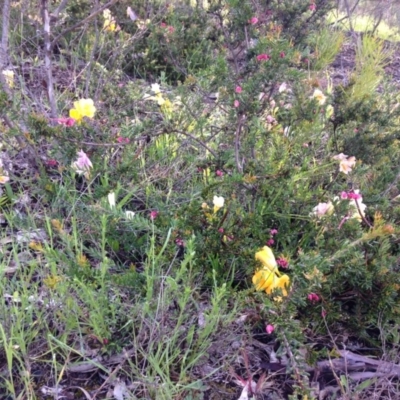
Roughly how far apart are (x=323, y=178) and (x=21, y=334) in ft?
5.12

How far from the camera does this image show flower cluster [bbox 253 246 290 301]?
1565mm

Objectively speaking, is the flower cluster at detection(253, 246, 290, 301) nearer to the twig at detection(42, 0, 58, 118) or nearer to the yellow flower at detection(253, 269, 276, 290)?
the yellow flower at detection(253, 269, 276, 290)

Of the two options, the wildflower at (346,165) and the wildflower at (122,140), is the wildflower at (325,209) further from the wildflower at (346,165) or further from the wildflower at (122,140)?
the wildflower at (122,140)

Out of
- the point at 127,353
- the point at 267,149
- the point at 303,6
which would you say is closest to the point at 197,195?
the point at 267,149

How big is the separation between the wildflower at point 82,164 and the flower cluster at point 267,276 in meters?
0.88

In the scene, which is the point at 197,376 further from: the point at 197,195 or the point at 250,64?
the point at 250,64

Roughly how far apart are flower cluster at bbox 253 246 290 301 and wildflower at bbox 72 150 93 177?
877mm

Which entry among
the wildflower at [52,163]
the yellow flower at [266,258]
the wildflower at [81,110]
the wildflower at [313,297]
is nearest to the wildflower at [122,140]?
the wildflower at [81,110]

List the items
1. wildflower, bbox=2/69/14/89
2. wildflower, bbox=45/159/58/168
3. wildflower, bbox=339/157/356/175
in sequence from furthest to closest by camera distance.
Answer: wildflower, bbox=2/69/14/89, wildflower, bbox=45/159/58/168, wildflower, bbox=339/157/356/175

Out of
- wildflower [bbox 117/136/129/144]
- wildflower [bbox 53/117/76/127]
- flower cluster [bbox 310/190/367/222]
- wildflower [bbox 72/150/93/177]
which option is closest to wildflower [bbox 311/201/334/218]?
flower cluster [bbox 310/190/367/222]

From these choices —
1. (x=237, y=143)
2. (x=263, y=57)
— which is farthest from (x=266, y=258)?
(x=263, y=57)

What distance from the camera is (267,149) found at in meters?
2.24

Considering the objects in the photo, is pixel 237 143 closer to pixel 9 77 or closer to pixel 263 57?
pixel 263 57

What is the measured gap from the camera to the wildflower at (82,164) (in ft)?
6.61
